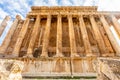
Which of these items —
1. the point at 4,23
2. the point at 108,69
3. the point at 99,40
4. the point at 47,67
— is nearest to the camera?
the point at 47,67

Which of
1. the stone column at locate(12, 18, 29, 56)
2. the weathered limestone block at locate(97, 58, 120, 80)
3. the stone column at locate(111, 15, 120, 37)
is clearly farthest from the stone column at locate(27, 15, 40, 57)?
the stone column at locate(111, 15, 120, 37)

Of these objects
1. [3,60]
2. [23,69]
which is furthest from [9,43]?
[23,69]

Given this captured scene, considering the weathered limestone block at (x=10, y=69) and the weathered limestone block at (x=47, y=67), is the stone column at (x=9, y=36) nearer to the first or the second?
the weathered limestone block at (x=10, y=69)

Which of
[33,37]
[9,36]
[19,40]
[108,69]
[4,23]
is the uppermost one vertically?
[4,23]

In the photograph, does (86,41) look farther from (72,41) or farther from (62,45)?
(62,45)

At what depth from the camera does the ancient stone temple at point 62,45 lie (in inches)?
356

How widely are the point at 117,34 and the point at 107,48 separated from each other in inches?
72.5

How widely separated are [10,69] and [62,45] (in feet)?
12.7

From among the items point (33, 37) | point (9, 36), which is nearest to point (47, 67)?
point (33, 37)

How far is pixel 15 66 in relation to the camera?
9.25 m

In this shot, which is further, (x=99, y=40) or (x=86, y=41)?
(x=99, y=40)

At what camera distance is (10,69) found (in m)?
9.30

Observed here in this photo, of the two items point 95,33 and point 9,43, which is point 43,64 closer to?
point 9,43

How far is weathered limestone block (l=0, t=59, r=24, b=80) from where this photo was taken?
8.87 meters
